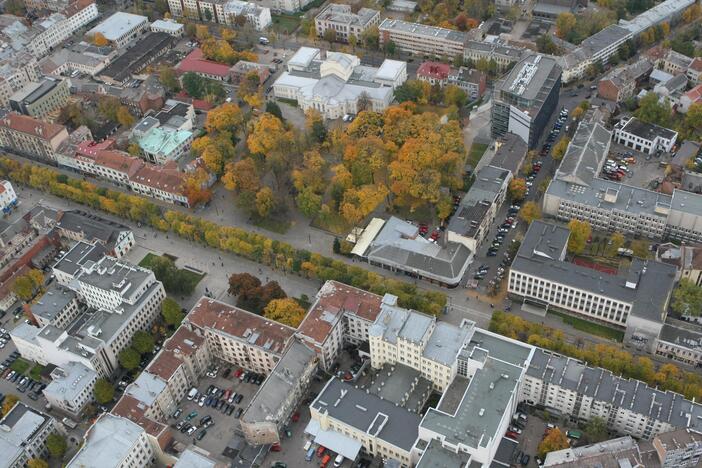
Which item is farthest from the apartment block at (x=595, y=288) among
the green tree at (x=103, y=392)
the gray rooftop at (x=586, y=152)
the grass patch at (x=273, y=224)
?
the green tree at (x=103, y=392)

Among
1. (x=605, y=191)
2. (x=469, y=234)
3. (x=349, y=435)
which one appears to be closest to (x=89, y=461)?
(x=349, y=435)

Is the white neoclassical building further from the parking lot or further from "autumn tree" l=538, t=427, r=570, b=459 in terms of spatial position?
"autumn tree" l=538, t=427, r=570, b=459

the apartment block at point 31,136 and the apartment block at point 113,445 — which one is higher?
the apartment block at point 31,136

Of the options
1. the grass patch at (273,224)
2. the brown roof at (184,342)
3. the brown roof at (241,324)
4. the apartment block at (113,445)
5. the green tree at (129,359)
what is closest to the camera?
the apartment block at (113,445)

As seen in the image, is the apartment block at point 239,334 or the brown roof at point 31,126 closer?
the apartment block at point 239,334

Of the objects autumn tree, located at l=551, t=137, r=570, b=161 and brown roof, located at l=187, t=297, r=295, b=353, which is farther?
autumn tree, located at l=551, t=137, r=570, b=161

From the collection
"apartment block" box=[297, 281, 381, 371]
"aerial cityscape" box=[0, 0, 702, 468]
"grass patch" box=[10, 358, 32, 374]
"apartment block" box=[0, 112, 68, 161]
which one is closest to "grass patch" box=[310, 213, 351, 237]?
→ "aerial cityscape" box=[0, 0, 702, 468]

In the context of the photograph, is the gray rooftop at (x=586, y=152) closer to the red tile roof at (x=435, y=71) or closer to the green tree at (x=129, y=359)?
the red tile roof at (x=435, y=71)
